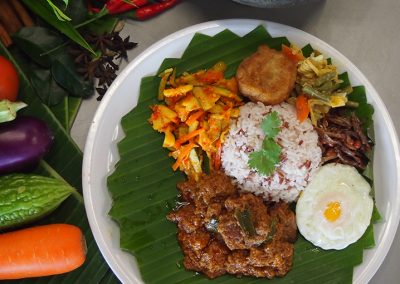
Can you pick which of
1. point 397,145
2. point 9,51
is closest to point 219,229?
point 397,145

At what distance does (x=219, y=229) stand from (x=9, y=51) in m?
1.32

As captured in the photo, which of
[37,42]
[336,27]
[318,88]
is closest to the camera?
[318,88]

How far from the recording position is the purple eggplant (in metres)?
2.46

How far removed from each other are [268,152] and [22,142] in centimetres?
105

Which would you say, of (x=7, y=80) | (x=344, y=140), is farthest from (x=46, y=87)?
(x=344, y=140)

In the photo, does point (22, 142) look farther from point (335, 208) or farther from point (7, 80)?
point (335, 208)

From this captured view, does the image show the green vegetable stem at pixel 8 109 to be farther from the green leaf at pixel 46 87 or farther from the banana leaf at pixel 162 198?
the banana leaf at pixel 162 198

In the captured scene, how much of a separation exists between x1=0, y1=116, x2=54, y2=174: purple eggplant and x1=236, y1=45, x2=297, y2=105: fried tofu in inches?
35.1

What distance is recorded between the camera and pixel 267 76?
2465 millimetres

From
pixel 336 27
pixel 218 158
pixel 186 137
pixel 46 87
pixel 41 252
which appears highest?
pixel 336 27

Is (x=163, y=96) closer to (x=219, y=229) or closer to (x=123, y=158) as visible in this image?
(x=123, y=158)

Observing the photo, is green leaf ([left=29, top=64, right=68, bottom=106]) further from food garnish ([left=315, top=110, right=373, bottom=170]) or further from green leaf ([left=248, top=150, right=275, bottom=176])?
food garnish ([left=315, top=110, right=373, bottom=170])

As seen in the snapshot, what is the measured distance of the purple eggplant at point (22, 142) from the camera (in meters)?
2.46

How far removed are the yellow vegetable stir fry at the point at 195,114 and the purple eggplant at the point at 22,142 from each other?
19.2 inches
